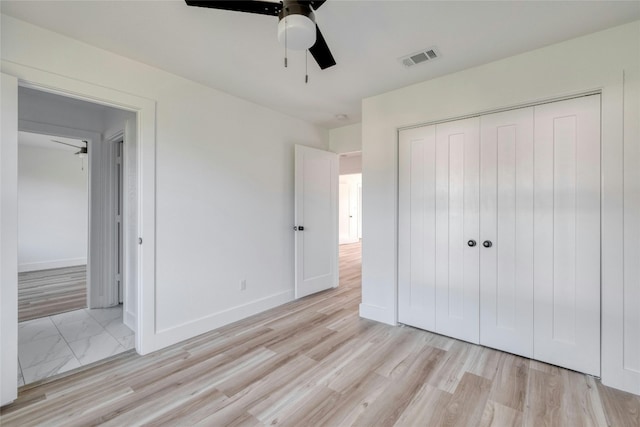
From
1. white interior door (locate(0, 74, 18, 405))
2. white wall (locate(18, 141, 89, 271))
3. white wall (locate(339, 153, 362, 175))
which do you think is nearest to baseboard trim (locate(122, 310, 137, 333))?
white interior door (locate(0, 74, 18, 405))

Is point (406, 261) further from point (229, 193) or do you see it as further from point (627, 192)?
point (229, 193)

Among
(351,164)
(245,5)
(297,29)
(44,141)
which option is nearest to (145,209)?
(245,5)

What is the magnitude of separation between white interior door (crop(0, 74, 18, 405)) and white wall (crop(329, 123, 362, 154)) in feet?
11.4

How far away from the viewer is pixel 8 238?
1810mm

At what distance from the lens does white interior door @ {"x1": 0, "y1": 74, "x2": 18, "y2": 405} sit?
5.82 feet

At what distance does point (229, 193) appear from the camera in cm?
314

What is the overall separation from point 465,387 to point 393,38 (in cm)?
259

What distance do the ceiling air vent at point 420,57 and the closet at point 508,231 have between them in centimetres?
65

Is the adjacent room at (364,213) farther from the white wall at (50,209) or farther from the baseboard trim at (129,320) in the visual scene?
the white wall at (50,209)

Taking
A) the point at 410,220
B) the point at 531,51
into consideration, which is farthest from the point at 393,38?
the point at 410,220

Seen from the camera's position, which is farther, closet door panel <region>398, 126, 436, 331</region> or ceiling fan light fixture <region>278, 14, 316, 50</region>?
closet door panel <region>398, 126, 436, 331</region>

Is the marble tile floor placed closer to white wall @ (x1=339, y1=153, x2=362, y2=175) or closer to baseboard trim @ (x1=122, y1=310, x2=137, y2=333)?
baseboard trim @ (x1=122, y1=310, x2=137, y2=333)

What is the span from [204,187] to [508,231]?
9.55 ft

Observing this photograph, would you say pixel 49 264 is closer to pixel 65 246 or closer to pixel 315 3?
pixel 65 246
